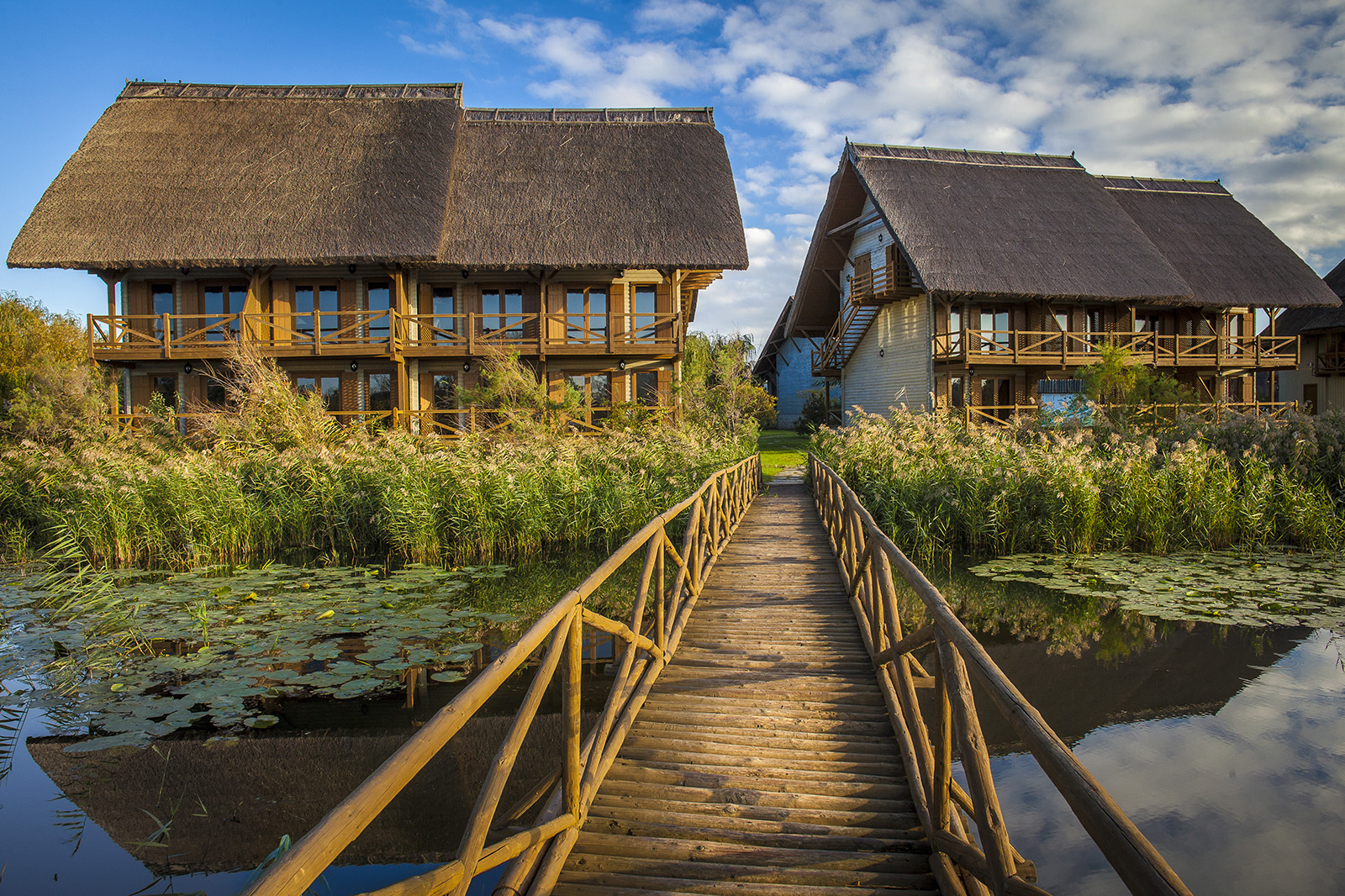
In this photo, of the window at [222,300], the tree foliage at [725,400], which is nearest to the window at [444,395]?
the window at [222,300]

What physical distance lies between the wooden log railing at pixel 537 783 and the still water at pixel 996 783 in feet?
2.91

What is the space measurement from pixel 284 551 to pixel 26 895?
6.63 m

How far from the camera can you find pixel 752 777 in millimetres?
3094

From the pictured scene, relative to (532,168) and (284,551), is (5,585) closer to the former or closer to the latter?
(284,551)

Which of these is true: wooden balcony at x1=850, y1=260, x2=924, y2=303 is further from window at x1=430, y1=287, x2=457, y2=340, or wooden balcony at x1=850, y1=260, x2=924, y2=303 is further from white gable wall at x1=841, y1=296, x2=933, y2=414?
window at x1=430, y1=287, x2=457, y2=340

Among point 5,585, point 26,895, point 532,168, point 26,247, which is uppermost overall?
point 532,168

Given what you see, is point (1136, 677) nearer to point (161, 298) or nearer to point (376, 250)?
point (376, 250)

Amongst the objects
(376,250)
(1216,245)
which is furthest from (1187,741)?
(1216,245)

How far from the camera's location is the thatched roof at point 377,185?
1647cm

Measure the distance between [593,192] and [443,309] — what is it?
4.86m

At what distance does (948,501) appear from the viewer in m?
9.24

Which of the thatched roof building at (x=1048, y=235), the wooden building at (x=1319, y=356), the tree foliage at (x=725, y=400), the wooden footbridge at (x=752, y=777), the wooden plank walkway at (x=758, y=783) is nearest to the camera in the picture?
the wooden footbridge at (x=752, y=777)

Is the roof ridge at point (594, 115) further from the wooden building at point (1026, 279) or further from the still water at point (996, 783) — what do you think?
the still water at point (996, 783)

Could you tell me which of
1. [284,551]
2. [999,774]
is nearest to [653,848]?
[999,774]
